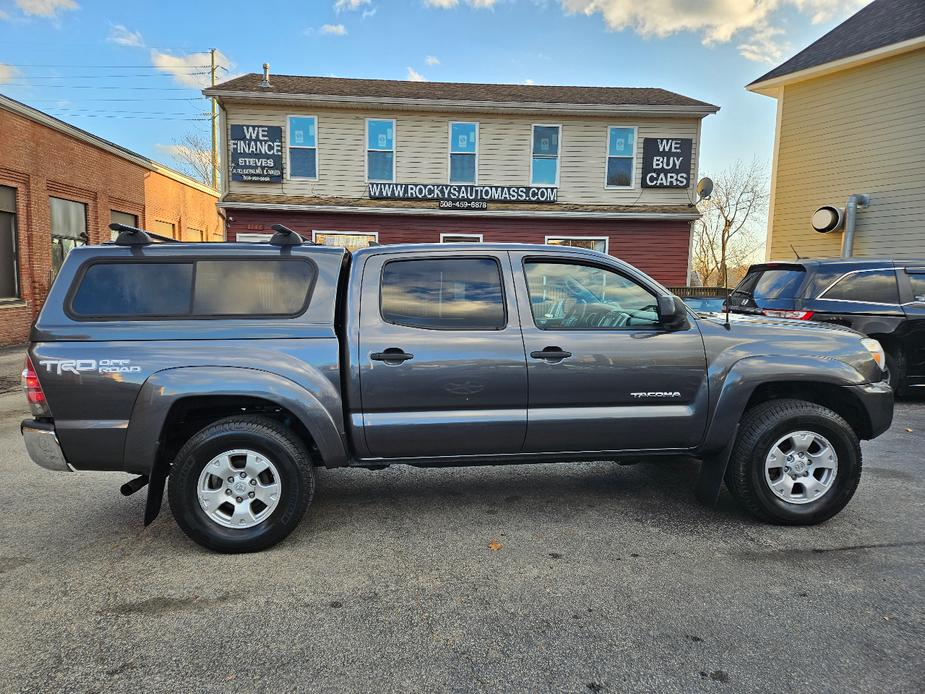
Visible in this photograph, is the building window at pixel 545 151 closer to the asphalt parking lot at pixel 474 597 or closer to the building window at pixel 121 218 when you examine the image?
the building window at pixel 121 218

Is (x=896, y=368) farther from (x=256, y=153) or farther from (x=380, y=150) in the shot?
(x=256, y=153)

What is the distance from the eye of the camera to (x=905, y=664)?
240 cm

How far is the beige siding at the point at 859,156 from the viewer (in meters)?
13.0

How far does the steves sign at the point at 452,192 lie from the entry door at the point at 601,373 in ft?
40.9

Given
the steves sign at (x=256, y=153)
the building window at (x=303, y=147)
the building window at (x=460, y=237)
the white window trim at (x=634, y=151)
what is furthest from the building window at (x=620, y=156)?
the steves sign at (x=256, y=153)

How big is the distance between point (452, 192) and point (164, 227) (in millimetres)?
11331

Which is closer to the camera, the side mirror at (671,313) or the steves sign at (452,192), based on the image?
the side mirror at (671,313)

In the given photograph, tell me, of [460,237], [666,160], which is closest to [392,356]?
[460,237]

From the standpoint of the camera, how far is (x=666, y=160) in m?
16.1

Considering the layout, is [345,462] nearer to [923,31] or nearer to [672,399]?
[672,399]

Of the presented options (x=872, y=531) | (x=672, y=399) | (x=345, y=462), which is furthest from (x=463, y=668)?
(x=872, y=531)

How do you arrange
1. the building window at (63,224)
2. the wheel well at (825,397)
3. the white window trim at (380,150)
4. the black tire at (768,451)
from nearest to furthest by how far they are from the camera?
the black tire at (768,451) < the wheel well at (825,397) < the building window at (63,224) < the white window trim at (380,150)

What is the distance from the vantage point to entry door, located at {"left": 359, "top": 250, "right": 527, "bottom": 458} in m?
3.49

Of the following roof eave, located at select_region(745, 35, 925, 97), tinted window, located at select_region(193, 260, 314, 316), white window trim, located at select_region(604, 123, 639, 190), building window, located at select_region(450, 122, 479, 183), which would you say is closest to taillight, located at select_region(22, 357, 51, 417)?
tinted window, located at select_region(193, 260, 314, 316)
